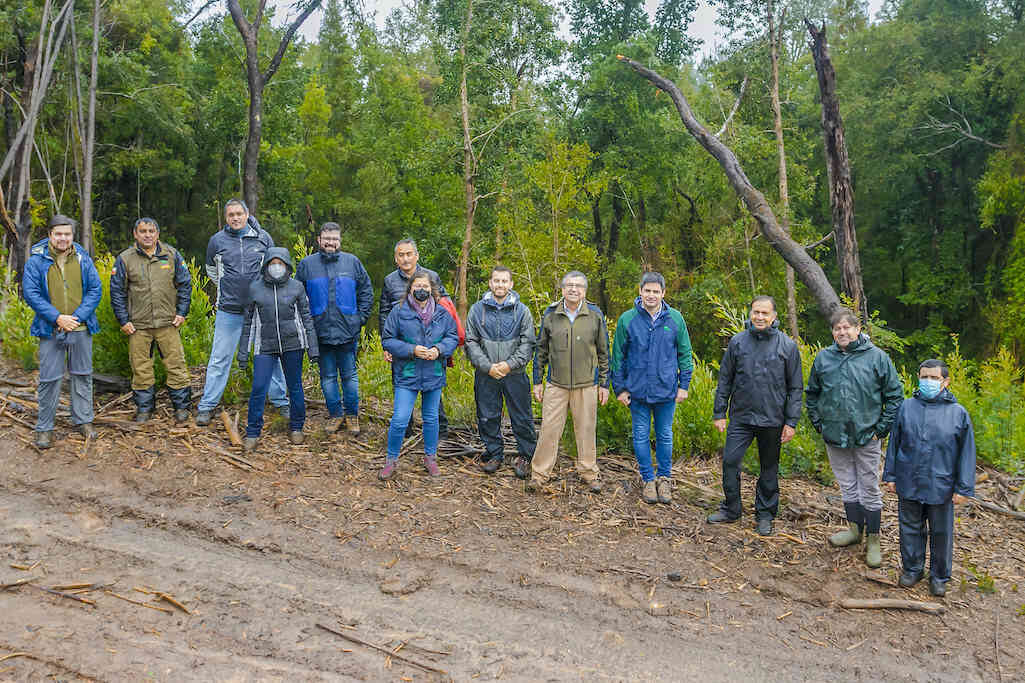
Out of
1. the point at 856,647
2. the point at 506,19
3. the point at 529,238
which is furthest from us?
the point at 529,238

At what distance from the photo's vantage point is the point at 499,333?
598 cm

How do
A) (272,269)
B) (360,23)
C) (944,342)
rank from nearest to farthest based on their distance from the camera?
(272,269), (360,23), (944,342)

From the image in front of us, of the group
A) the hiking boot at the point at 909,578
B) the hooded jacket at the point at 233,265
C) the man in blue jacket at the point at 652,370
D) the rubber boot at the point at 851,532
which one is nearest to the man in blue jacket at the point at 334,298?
the hooded jacket at the point at 233,265

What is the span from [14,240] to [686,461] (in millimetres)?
9777

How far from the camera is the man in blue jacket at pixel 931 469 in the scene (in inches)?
176

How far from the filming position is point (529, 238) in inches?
843

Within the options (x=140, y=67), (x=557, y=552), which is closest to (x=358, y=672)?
(x=557, y=552)

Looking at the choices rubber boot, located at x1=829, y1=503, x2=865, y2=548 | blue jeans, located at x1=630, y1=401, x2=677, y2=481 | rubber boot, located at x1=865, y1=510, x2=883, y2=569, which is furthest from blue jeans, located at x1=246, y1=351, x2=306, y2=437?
rubber boot, located at x1=865, y1=510, x2=883, y2=569

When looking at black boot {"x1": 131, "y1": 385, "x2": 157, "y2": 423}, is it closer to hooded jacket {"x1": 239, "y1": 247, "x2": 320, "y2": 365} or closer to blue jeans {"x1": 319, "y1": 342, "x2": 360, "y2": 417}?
hooded jacket {"x1": 239, "y1": 247, "x2": 320, "y2": 365}

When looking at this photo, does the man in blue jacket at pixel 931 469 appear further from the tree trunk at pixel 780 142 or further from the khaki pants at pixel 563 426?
the tree trunk at pixel 780 142

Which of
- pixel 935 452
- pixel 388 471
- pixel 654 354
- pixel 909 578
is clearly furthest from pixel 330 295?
pixel 909 578

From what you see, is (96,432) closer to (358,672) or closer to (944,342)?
(358,672)

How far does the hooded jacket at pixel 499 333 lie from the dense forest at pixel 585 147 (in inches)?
519

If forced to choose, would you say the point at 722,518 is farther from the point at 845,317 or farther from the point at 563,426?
the point at 845,317
